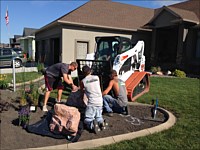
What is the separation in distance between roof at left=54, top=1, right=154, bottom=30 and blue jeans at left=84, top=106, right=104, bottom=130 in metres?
11.2

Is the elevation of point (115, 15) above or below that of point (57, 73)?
above

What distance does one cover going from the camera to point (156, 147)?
3523mm

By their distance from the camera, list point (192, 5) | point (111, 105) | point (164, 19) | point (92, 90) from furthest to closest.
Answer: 1. point (192, 5)
2. point (164, 19)
3. point (111, 105)
4. point (92, 90)

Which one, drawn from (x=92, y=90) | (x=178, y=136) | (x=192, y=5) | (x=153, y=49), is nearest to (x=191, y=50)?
(x=153, y=49)

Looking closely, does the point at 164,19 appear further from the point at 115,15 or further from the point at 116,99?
the point at 116,99

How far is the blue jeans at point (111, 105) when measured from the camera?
516 centimetres

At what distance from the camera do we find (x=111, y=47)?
822 centimetres

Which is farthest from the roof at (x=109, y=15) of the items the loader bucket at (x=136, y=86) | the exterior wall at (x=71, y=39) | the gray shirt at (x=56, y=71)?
the gray shirt at (x=56, y=71)

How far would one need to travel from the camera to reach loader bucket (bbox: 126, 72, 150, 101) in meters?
6.66

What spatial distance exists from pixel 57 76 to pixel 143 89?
393 cm

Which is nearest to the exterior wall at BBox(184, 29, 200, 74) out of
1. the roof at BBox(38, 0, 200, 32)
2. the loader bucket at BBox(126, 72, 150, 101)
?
the roof at BBox(38, 0, 200, 32)

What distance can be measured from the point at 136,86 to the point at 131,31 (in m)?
11.4

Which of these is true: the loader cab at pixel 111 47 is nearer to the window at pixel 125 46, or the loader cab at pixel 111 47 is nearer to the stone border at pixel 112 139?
the window at pixel 125 46

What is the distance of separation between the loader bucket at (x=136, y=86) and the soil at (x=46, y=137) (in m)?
0.81
